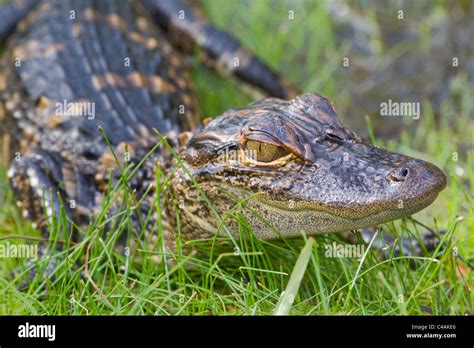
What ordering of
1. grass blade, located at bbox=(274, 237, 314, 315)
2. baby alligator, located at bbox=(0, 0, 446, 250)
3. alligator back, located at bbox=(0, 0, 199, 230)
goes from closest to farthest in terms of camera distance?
grass blade, located at bbox=(274, 237, 314, 315) → baby alligator, located at bbox=(0, 0, 446, 250) → alligator back, located at bbox=(0, 0, 199, 230)

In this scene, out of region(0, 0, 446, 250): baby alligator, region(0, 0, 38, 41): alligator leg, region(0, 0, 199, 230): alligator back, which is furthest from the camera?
region(0, 0, 38, 41): alligator leg

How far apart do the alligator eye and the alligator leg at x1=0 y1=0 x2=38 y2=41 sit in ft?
9.95

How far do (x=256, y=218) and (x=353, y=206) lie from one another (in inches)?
18.9

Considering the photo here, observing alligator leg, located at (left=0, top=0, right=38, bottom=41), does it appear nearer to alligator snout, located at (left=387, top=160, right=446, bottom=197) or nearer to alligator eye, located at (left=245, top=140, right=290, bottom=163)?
alligator eye, located at (left=245, top=140, right=290, bottom=163)

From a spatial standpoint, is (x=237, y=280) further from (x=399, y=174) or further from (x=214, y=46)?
(x=214, y=46)

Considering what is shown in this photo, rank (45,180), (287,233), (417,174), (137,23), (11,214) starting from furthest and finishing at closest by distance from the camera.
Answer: (137,23), (11,214), (45,180), (287,233), (417,174)

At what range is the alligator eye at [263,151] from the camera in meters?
3.43

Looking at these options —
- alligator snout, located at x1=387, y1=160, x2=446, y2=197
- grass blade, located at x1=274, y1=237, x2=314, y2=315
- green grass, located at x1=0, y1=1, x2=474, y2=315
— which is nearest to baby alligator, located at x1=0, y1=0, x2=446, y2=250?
alligator snout, located at x1=387, y1=160, x2=446, y2=197

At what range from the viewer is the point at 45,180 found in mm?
4473

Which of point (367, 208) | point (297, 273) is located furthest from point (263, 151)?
point (297, 273)

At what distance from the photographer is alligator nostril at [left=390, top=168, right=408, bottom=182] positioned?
10.6 feet
